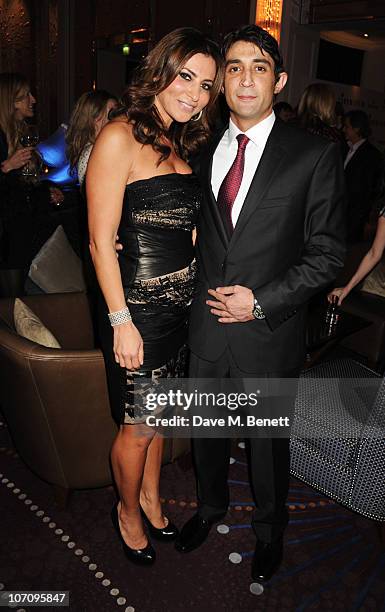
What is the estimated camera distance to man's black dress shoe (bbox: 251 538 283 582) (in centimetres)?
209

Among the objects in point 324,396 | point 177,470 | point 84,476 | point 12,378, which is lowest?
point 177,470

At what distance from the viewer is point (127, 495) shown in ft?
6.84

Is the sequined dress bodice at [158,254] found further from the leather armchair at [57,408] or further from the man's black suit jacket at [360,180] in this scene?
the man's black suit jacket at [360,180]

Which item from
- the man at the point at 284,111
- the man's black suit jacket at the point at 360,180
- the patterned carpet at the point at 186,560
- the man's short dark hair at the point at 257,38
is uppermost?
the man's short dark hair at the point at 257,38

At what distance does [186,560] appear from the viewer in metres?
2.17

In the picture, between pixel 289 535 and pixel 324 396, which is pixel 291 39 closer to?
pixel 324 396

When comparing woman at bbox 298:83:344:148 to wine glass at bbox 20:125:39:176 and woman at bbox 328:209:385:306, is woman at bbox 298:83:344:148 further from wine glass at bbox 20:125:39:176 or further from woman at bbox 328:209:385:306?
wine glass at bbox 20:125:39:176

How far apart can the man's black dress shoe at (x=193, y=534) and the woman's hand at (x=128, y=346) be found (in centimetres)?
83

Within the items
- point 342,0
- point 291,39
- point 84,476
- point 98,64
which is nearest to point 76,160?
point 84,476

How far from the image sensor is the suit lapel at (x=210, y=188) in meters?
1.85

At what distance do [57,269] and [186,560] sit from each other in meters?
1.85

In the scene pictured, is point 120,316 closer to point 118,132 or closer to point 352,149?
point 118,132

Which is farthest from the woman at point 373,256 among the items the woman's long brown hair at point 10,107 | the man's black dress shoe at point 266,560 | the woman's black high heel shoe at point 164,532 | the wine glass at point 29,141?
the woman's long brown hair at point 10,107

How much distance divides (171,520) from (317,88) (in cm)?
343
